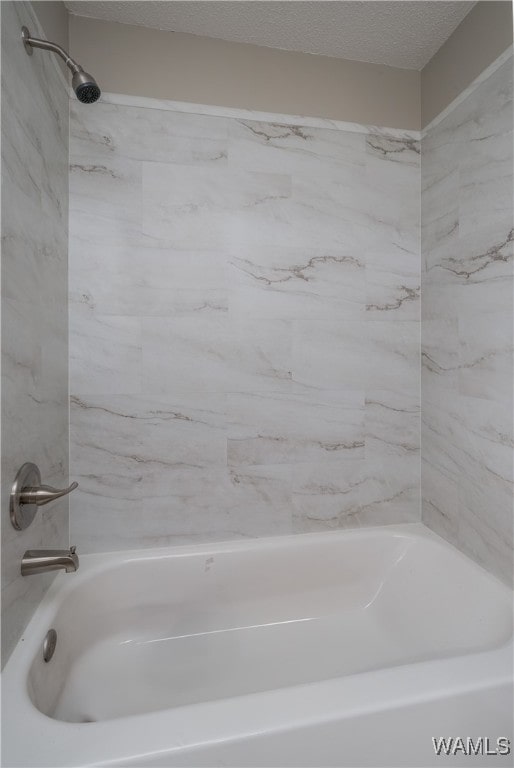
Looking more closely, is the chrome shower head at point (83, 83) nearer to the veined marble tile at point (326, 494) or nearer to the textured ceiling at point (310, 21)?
the textured ceiling at point (310, 21)

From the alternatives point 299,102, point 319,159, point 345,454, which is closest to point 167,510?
point 345,454

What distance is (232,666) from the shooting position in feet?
4.67

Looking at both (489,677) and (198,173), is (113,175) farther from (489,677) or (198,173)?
(489,677)

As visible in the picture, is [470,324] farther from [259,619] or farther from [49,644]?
[49,644]

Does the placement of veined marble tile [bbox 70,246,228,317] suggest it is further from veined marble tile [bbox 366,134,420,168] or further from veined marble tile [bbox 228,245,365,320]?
veined marble tile [bbox 366,134,420,168]

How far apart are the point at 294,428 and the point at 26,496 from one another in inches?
38.9

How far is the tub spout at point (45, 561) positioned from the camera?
44.3 inches

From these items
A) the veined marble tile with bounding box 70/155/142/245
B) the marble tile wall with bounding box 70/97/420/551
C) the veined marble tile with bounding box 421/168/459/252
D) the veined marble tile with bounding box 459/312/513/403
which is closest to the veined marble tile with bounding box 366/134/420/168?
the marble tile wall with bounding box 70/97/420/551

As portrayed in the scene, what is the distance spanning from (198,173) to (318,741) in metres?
1.75

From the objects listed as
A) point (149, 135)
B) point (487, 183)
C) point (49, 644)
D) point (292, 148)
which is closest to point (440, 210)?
point (487, 183)

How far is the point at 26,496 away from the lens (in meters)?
1.09

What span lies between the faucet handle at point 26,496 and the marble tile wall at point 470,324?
132 cm

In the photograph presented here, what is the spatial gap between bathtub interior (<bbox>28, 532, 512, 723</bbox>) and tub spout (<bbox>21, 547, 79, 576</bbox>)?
0.78 ft

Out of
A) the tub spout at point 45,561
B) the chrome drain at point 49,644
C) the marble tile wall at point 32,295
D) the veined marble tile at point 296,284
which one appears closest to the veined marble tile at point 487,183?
the veined marble tile at point 296,284
